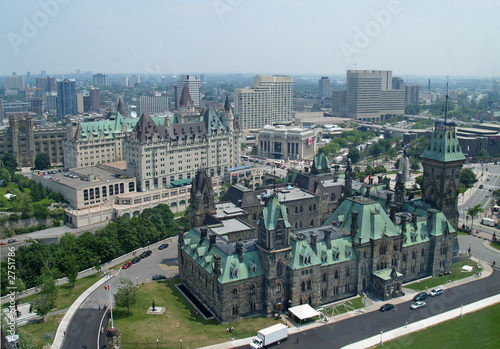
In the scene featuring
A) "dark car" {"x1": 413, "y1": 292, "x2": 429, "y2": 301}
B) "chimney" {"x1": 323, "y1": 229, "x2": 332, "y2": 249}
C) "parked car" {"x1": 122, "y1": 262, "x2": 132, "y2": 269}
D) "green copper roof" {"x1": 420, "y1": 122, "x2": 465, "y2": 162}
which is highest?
"green copper roof" {"x1": 420, "y1": 122, "x2": 465, "y2": 162}

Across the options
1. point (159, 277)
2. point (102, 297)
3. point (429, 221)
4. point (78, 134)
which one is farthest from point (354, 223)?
point (78, 134)

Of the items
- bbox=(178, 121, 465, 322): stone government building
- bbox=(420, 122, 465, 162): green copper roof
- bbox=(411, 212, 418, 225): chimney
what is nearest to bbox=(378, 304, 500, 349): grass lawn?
bbox=(178, 121, 465, 322): stone government building

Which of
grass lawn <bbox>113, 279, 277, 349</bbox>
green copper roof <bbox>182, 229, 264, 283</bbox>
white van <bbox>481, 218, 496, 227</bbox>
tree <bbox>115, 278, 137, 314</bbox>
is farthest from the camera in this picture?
white van <bbox>481, 218, 496, 227</bbox>

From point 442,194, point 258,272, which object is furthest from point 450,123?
point 258,272

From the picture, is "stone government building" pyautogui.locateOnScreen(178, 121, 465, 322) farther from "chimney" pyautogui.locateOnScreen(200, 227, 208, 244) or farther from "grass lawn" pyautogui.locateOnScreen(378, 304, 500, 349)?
"grass lawn" pyautogui.locateOnScreen(378, 304, 500, 349)

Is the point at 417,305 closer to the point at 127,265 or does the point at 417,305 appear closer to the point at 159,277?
the point at 159,277

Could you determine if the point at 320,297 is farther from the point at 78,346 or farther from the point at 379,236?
the point at 78,346

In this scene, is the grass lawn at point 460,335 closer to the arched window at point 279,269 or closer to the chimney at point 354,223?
the arched window at point 279,269
